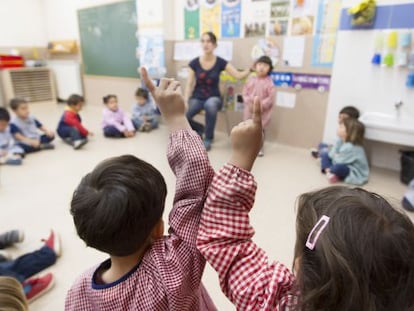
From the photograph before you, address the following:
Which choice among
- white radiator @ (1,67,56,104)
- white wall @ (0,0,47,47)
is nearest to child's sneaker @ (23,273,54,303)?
white radiator @ (1,67,56,104)

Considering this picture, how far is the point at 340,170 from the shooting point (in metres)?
2.26

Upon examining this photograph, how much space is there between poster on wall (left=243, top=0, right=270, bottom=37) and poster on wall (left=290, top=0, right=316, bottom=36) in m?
0.27

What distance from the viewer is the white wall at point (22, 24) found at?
5.18m

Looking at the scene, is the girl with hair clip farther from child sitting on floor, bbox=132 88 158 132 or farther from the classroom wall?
child sitting on floor, bbox=132 88 158 132

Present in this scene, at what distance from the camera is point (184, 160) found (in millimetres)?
577

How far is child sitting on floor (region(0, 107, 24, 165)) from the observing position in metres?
2.72

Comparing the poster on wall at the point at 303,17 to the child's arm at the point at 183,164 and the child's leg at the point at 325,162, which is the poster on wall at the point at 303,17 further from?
the child's arm at the point at 183,164

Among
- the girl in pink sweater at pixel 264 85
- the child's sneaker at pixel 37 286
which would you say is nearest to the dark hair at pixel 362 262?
the child's sneaker at pixel 37 286

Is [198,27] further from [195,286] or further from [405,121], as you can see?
[195,286]

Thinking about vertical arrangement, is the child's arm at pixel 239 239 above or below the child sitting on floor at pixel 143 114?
above

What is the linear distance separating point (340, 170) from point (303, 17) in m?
1.37

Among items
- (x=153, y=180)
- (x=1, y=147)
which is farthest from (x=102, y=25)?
(x=153, y=180)

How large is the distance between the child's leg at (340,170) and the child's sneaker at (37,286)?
1.88m

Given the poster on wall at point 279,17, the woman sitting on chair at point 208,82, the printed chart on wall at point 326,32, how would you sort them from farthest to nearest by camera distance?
the woman sitting on chair at point 208,82
the poster on wall at point 279,17
the printed chart on wall at point 326,32
